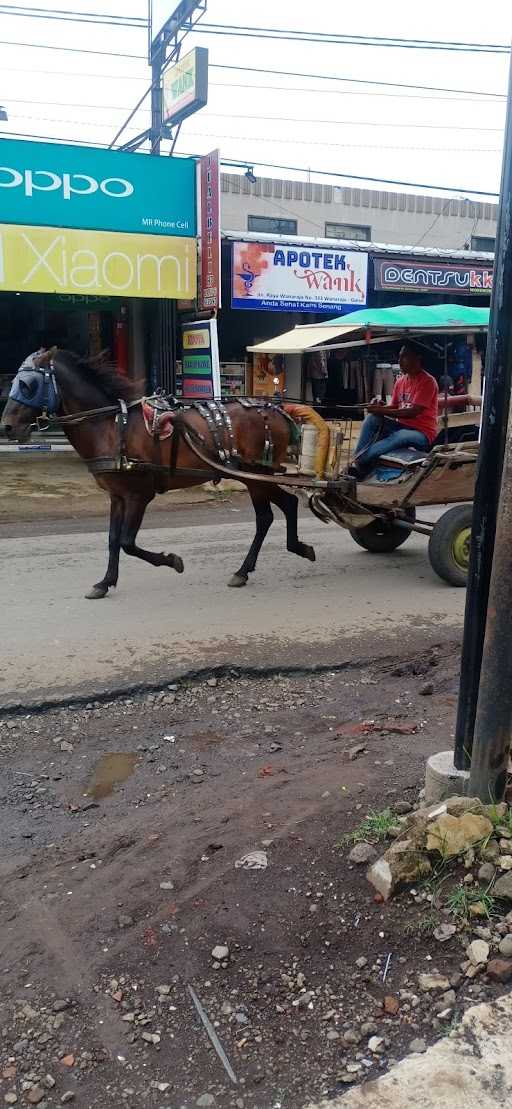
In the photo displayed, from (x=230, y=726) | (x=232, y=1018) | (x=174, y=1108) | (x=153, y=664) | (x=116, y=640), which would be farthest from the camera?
(x=116, y=640)

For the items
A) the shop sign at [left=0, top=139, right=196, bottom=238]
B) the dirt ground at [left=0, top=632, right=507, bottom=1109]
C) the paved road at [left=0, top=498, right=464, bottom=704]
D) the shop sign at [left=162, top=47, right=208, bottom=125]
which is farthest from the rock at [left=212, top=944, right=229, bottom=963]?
the shop sign at [left=162, top=47, right=208, bottom=125]

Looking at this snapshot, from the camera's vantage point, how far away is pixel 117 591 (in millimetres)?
7605

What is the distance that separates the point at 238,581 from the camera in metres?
7.77

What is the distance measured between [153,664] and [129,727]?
2.91 feet

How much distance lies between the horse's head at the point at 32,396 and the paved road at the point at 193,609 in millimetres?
1428

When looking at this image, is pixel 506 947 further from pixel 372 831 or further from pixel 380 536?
pixel 380 536

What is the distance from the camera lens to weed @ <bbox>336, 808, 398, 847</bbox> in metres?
3.27

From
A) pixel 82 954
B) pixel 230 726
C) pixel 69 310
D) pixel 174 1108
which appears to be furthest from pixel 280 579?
pixel 69 310

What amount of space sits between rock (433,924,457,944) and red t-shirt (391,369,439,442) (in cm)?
583

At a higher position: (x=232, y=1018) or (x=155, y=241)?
(x=155, y=241)

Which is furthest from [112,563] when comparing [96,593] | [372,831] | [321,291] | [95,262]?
[321,291]

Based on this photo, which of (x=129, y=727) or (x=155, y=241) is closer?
(x=129, y=727)

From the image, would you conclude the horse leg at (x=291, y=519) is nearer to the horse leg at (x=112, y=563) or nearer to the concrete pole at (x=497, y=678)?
the horse leg at (x=112, y=563)

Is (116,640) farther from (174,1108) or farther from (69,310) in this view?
(69,310)
